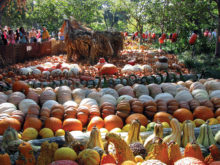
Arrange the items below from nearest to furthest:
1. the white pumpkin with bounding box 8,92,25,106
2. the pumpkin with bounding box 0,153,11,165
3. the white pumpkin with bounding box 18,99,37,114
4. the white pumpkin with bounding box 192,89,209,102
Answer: the pumpkin with bounding box 0,153,11,165 < the white pumpkin with bounding box 18,99,37,114 < the white pumpkin with bounding box 8,92,25,106 < the white pumpkin with bounding box 192,89,209,102

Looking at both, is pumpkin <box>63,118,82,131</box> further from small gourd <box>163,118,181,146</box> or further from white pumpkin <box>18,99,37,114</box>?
small gourd <box>163,118,181,146</box>

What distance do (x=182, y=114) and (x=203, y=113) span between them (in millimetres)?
386

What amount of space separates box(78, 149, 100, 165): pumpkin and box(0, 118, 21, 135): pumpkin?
191 centimetres

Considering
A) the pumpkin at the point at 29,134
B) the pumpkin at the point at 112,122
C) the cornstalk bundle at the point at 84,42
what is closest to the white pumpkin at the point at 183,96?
the pumpkin at the point at 112,122

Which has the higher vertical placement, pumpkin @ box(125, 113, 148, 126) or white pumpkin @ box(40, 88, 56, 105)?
white pumpkin @ box(40, 88, 56, 105)

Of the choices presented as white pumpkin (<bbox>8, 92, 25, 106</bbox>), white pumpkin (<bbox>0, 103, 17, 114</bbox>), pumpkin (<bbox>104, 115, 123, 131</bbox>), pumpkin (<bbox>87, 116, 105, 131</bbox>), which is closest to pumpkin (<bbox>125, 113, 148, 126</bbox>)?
pumpkin (<bbox>104, 115, 123, 131</bbox>)

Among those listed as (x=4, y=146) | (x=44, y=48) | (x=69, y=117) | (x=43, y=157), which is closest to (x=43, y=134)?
(x=69, y=117)

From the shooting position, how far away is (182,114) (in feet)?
13.2

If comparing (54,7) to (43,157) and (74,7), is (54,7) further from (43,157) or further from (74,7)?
(43,157)

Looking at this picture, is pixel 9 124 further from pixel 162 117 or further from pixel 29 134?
pixel 162 117

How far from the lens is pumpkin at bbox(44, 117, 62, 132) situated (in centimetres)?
372

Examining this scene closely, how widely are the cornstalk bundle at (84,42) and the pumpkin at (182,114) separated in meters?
8.63

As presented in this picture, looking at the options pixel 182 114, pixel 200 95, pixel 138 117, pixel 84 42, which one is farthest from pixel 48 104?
pixel 84 42

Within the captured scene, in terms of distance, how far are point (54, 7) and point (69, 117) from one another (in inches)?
990
